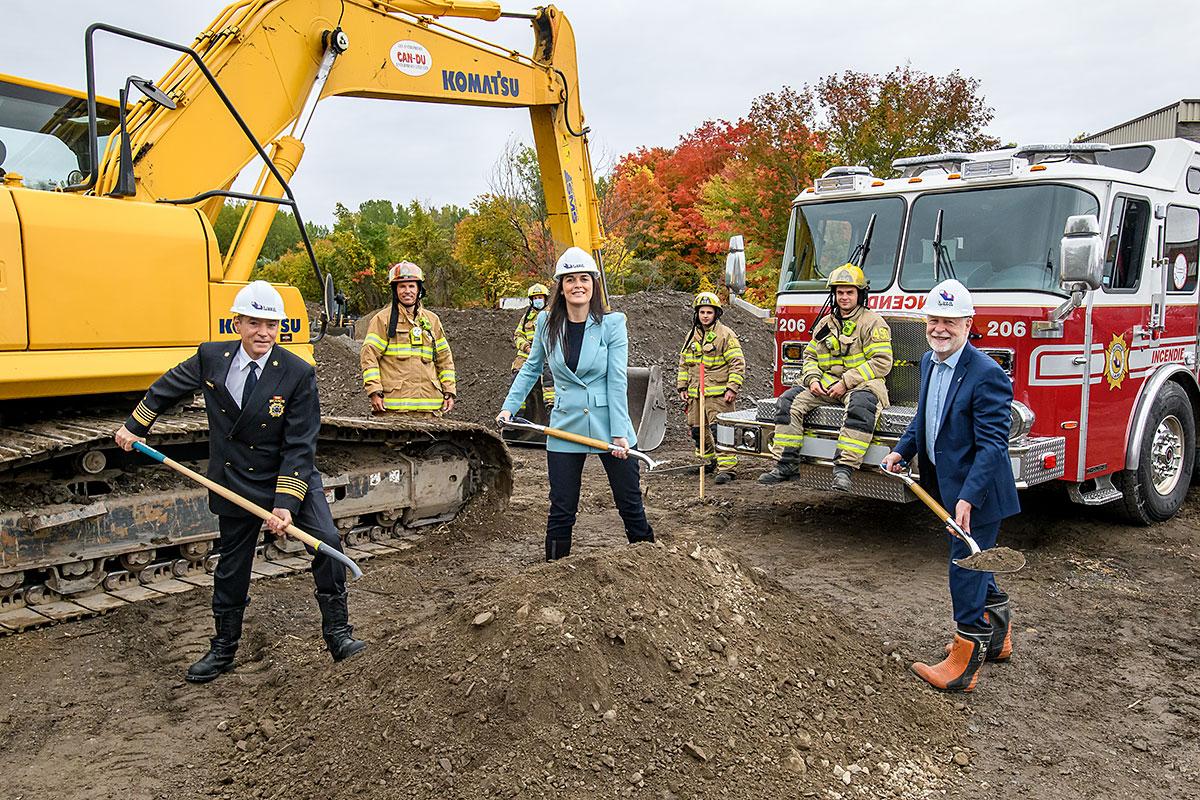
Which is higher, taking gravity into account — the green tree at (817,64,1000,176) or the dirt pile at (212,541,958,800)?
the green tree at (817,64,1000,176)

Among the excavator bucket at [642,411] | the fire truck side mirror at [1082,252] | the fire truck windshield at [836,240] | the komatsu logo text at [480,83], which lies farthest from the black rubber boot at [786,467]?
the komatsu logo text at [480,83]

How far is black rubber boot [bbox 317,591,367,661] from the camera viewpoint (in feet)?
15.6

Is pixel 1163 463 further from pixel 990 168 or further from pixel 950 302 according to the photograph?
pixel 950 302

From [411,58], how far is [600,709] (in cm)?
582

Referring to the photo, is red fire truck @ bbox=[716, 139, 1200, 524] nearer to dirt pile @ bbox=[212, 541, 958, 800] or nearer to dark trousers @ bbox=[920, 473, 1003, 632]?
dark trousers @ bbox=[920, 473, 1003, 632]

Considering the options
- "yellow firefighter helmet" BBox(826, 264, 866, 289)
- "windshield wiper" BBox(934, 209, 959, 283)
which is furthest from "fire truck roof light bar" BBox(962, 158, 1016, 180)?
"yellow firefighter helmet" BBox(826, 264, 866, 289)

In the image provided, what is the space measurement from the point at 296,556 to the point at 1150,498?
21.4 ft

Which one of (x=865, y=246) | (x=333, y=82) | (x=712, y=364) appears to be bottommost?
(x=712, y=364)

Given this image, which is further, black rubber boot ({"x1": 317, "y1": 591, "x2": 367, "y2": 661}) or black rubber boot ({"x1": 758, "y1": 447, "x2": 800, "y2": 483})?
black rubber boot ({"x1": 758, "y1": 447, "x2": 800, "y2": 483})

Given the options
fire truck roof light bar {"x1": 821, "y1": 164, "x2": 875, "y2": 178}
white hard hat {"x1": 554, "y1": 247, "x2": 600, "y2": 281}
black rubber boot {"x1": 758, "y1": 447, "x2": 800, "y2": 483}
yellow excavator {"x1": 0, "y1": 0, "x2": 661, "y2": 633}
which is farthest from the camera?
fire truck roof light bar {"x1": 821, "y1": 164, "x2": 875, "y2": 178}

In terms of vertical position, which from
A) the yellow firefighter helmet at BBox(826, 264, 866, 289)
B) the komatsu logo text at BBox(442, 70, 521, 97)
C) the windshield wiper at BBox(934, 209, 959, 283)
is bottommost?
the yellow firefighter helmet at BBox(826, 264, 866, 289)

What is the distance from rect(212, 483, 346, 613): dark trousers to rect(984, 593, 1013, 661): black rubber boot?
3294 mm

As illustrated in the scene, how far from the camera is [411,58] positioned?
7.79 m

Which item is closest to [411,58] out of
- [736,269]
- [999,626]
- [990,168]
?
[736,269]
